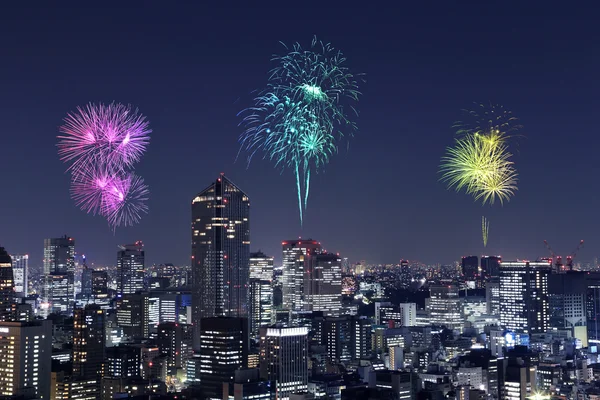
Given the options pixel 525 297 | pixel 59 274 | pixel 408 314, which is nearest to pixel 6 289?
pixel 59 274

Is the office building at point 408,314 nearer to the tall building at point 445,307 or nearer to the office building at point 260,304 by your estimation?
the tall building at point 445,307

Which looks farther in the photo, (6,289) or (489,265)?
(489,265)

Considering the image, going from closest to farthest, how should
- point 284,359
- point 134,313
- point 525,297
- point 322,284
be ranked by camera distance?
point 284,359 → point 134,313 → point 525,297 → point 322,284

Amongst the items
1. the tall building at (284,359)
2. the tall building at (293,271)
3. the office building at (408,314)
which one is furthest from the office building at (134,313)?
the tall building at (284,359)

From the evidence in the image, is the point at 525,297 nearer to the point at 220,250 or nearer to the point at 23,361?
the point at 220,250

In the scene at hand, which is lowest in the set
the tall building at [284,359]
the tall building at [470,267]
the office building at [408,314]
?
the tall building at [284,359]

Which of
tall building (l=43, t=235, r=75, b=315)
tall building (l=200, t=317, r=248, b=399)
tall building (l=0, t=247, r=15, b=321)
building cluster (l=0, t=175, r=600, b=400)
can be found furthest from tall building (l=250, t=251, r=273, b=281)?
tall building (l=200, t=317, r=248, b=399)

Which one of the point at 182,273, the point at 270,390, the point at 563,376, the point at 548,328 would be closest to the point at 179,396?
the point at 270,390
